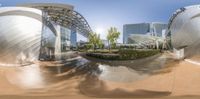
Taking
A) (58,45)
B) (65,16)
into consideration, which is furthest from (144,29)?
(58,45)

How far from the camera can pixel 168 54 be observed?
32.6 feet

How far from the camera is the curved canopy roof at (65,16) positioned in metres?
9.86

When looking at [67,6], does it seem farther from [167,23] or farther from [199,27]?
[199,27]

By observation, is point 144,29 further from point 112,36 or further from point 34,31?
point 34,31

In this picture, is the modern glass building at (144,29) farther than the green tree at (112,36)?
No

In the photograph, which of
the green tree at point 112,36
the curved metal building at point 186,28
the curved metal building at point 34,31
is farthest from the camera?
the curved metal building at point 34,31

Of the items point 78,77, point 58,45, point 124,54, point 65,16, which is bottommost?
point 78,77

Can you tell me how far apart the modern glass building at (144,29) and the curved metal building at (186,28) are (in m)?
0.24

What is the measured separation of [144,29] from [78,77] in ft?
6.66

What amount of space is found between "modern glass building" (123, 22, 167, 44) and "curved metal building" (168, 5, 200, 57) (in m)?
0.24

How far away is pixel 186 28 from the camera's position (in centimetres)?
961

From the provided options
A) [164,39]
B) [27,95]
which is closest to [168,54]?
[164,39]

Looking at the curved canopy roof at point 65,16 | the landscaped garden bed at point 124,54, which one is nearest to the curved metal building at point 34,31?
the curved canopy roof at point 65,16

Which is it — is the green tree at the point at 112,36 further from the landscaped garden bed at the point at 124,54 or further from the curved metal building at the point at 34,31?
the curved metal building at the point at 34,31
